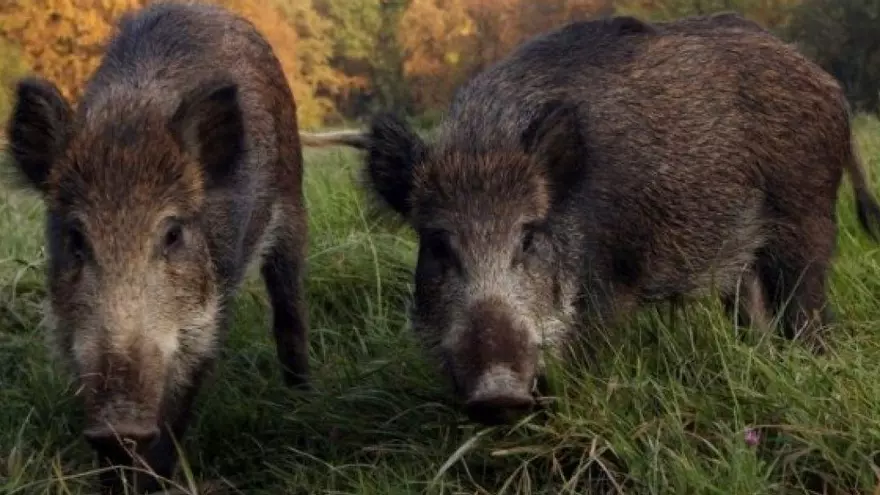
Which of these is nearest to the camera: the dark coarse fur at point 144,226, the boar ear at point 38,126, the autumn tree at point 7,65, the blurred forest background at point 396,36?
the dark coarse fur at point 144,226

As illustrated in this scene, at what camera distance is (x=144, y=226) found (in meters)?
3.50

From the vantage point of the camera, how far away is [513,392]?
317 cm

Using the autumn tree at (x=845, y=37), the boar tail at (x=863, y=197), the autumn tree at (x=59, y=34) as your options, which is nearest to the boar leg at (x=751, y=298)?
the boar tail at (x=863, y=197)

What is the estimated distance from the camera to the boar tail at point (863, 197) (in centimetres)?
475

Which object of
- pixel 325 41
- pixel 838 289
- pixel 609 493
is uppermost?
pixel 609 493

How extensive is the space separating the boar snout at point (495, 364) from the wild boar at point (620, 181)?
0.03m

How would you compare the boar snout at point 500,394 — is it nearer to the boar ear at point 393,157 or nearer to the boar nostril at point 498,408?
the boar nostril at point 498,408

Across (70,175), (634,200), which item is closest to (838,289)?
(634,200)

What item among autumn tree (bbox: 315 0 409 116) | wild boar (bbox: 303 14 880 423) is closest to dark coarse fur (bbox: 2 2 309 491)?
wild boar (bbox: 303 14 880 423)

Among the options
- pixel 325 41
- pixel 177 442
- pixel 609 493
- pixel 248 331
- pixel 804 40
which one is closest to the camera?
pixel 609 493

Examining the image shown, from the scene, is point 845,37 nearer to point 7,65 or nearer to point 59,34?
point 59,34

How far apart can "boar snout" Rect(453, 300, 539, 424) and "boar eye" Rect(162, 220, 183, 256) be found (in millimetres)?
842

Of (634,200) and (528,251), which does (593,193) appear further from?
(528,251)

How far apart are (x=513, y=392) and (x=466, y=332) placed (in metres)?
0.29
